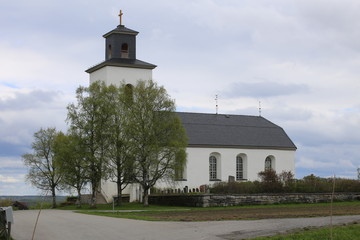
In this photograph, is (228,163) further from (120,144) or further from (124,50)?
(120,144)

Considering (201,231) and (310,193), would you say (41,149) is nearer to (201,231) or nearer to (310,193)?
(310,193)

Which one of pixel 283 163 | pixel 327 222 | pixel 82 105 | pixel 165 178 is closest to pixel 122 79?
pixel 82 105

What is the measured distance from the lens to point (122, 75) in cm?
5372

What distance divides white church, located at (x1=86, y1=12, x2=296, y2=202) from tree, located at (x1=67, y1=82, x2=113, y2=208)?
7.05m

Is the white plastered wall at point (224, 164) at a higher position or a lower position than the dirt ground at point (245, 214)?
higher

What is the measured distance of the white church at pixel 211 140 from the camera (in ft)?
176

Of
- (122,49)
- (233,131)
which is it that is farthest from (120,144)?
(233,131)

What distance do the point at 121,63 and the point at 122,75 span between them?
1.20 metres

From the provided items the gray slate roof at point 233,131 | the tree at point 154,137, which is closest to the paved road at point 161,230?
the tree at point 154,137

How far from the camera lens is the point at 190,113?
6116cm

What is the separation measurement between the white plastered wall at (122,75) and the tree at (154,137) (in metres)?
8.89

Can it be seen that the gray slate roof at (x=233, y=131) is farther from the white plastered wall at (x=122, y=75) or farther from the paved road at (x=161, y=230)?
the paved road at (x=161, y=230)

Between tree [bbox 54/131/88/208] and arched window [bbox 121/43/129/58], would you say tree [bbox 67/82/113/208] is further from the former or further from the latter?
arched window [bbox 121/43/129/58]

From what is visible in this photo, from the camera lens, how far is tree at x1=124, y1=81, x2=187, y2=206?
143ft
